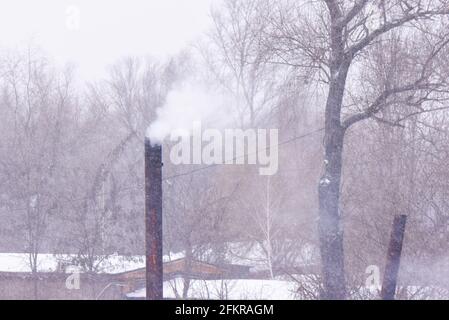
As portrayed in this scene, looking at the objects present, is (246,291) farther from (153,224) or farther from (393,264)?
(153,224)

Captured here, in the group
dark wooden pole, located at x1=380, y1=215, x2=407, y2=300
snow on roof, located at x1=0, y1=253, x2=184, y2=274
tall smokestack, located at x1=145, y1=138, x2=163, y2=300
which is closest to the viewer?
tall smokestack, located at x1=145, y1=138, x2=163, y2=300

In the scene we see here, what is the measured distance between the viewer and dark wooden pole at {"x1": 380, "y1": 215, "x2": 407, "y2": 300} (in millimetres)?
11469

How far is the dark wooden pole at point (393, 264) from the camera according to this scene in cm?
1147

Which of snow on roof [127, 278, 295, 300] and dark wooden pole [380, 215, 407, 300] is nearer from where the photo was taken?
dark wooden pole [380, 215, 407, 300]

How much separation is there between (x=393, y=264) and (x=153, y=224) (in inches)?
163

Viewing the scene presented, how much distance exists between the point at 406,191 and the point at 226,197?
7.37 m

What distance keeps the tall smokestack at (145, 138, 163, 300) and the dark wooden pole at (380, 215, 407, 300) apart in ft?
12.5

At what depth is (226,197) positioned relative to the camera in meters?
25.3
